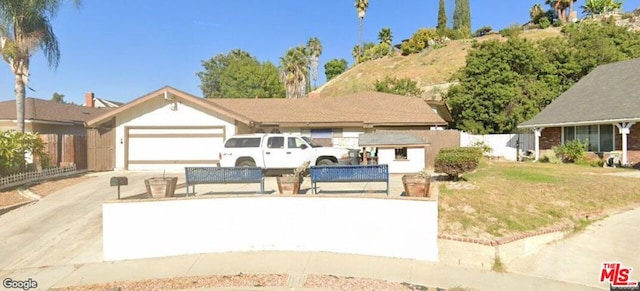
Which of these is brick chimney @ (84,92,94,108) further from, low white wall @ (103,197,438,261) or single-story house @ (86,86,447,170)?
low white wall @ (103,197,438,261)

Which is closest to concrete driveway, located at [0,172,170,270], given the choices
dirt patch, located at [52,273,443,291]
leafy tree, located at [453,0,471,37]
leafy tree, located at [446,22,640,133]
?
dirt patch, located at [52,273,443,291]

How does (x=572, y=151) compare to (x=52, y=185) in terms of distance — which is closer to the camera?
(x=52, y=185)

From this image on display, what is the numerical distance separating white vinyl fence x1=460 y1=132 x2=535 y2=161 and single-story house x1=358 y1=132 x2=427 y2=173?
924 centimetres

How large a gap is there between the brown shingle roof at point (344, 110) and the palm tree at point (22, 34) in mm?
8126

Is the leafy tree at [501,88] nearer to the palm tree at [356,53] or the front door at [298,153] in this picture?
the front door at [298,153]

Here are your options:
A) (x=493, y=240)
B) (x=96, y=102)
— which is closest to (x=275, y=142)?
(x=493, y=240)

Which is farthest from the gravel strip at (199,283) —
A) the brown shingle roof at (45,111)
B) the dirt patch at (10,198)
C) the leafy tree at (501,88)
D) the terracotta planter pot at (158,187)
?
the leafy tree at (501,88)

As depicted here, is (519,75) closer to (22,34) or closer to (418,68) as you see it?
(22,34)

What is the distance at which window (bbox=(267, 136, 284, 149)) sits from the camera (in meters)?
→ 13.7

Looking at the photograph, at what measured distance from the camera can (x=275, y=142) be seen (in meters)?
13.8

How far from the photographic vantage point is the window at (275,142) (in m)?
13.7

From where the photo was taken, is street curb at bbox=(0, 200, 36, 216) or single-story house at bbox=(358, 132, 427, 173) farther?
single-story house at bbox=(358, 132, 427, 173)

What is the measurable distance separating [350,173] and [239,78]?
47764mm

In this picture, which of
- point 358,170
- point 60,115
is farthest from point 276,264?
point 60,115
